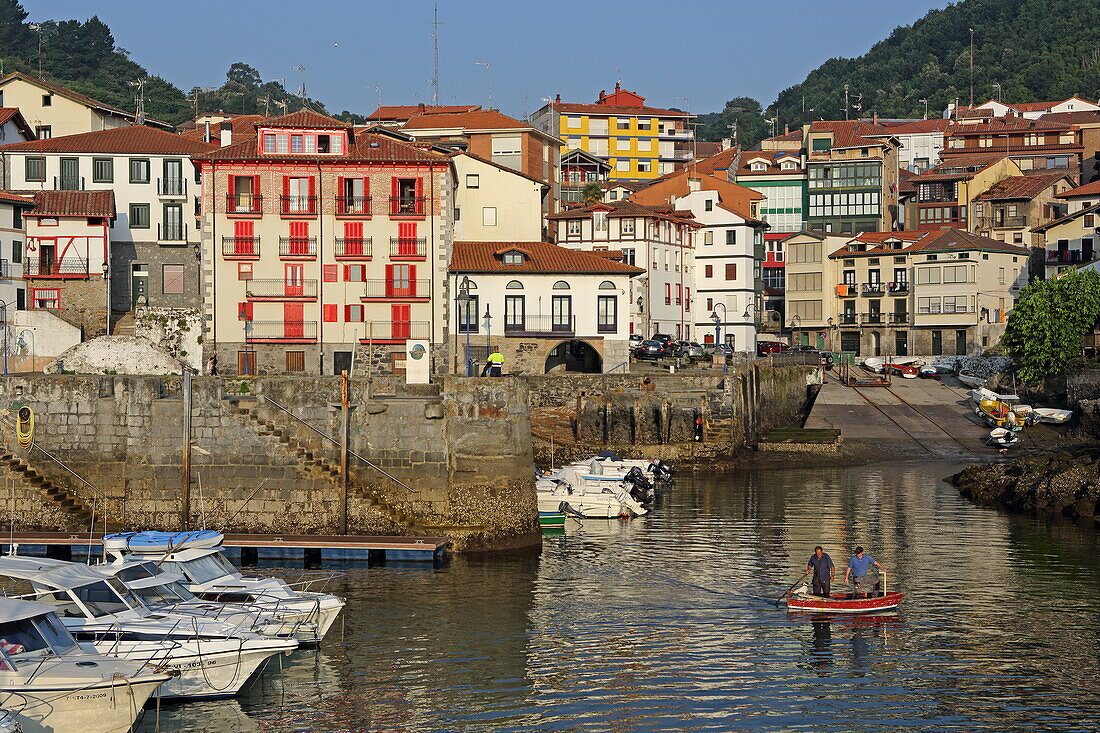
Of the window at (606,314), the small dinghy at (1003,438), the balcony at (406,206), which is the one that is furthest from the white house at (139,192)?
the small dinghy at (1003,438)

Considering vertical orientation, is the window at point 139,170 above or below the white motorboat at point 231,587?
above

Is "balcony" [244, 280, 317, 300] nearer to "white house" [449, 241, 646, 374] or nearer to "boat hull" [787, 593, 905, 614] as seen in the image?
"white house" [449, 241, 646, 374]

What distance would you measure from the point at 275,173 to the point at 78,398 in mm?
31739

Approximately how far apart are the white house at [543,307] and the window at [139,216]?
23.1m

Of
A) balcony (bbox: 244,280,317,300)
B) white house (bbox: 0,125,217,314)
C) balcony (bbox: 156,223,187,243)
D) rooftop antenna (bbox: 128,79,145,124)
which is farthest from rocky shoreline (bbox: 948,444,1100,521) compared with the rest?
rooftop antenna (bbox: 128,79,145,124)

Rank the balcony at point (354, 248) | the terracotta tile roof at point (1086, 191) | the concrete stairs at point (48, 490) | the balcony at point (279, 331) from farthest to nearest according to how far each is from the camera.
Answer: the terracotta tile roof at point (1086, 191)
the balcony at point (354, 248)
the balcony at point (279, 331)
the concrete stairs at point (48, 490)

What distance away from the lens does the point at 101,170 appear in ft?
289

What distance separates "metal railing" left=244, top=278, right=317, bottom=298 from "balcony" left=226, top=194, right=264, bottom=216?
12.1 feet

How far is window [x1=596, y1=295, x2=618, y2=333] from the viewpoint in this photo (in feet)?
258

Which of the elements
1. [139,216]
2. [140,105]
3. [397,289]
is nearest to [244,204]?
[397,289]

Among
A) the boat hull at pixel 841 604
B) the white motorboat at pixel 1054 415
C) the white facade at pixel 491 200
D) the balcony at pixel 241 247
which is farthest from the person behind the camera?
the white facade at pixel 491 200

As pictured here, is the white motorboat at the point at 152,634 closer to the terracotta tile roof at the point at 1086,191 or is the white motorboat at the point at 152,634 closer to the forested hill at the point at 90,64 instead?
the terracotta tile roof at the point at 1086,191

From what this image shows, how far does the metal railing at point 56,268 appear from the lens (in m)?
80.1

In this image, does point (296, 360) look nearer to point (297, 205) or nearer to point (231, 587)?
point (297, 205)
